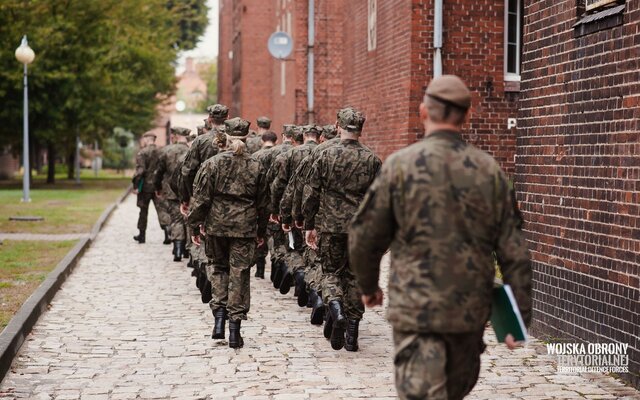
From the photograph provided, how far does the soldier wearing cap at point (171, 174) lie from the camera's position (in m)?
17.3

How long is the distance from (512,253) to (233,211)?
5.00 metres

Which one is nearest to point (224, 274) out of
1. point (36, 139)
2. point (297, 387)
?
point (297, 387)

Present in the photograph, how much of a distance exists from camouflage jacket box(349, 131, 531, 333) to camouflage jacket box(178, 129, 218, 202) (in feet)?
23.0

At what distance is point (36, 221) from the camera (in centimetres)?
2412

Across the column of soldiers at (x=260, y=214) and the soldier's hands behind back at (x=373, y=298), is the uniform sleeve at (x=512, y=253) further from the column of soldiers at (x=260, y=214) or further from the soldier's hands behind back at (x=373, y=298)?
the column of soldiers at (x=260, y=214)

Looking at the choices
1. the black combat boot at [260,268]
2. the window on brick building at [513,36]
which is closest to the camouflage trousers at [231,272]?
the black combat boot at [260,268]

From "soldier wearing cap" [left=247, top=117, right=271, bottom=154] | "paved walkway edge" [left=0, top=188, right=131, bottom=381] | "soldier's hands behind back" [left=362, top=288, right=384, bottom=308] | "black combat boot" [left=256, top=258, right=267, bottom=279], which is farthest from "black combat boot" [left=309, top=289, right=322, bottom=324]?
"soldier's hands behind back" [left=362, top=288, right=384, bottom=308]

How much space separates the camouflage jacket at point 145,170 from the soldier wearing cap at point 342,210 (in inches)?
404

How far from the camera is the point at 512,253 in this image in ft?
16.7

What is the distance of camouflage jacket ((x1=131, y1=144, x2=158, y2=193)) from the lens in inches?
779

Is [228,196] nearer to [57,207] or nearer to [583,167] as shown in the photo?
[583,167]

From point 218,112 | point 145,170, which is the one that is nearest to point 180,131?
point 145,170

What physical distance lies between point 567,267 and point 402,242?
4.98 meters

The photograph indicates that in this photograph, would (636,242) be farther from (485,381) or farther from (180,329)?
(180,329)
